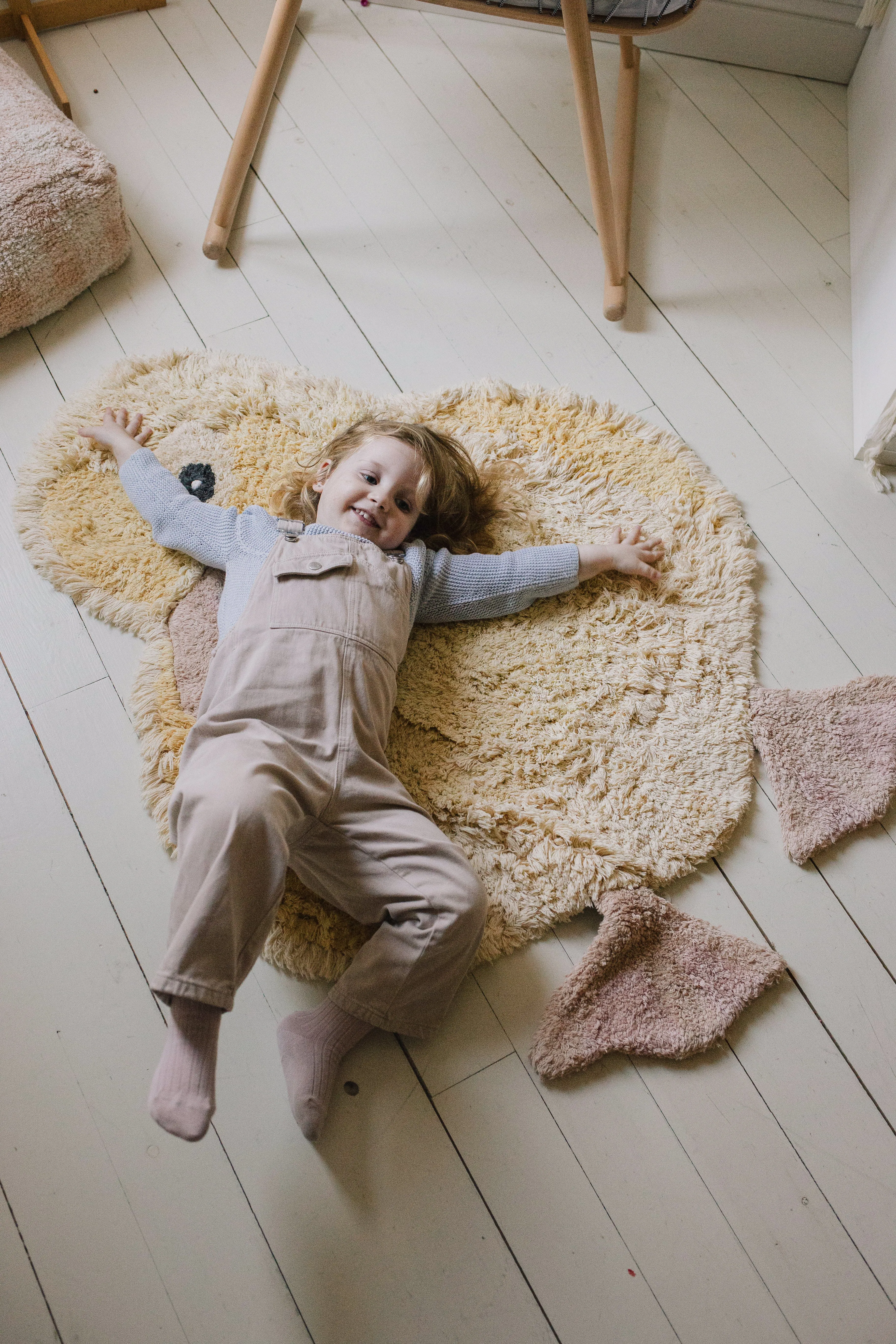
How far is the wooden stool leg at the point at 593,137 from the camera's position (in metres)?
1.29

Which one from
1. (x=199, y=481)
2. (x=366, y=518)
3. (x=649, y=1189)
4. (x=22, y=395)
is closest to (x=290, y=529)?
(x=366, y=518)

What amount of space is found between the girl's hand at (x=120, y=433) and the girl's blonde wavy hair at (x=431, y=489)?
8.4 inches

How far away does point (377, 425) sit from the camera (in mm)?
1285

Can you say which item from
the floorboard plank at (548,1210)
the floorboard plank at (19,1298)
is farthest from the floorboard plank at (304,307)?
the floorboard plank at (19,1298)

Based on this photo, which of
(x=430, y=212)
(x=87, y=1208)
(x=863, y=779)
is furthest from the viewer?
(x=430, y=212)

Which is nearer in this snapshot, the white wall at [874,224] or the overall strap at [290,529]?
the overall strap at [290,529]

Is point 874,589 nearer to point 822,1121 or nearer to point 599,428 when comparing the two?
point 599,428

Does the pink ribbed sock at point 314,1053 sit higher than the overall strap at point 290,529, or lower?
lower

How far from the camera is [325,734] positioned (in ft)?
3.44

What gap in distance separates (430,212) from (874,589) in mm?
991

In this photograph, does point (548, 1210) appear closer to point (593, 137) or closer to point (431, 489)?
point (431, 489)

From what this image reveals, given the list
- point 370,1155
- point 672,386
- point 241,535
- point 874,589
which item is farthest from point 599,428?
point 370,1155

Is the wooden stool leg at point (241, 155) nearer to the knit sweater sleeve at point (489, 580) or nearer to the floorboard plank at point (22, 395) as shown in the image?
the floorboard plank at point (22, 395)

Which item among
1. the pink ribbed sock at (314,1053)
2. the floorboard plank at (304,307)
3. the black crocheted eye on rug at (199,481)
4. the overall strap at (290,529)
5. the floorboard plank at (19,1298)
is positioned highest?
the floorboard plank at (304,307)
